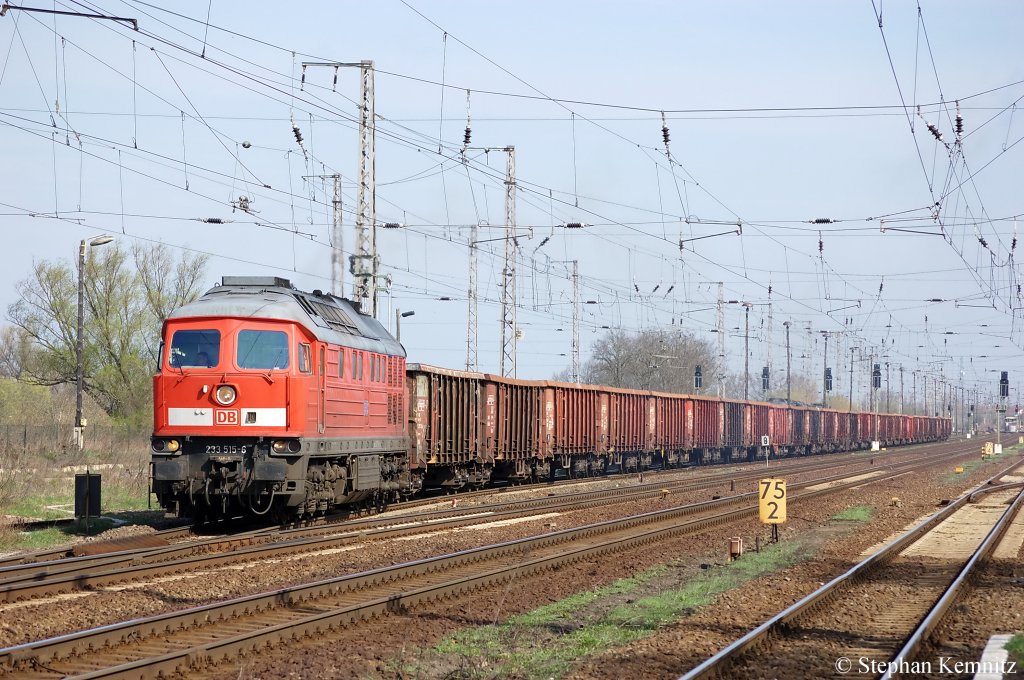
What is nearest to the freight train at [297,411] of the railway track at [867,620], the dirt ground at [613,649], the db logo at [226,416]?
the db logo at [226,416]

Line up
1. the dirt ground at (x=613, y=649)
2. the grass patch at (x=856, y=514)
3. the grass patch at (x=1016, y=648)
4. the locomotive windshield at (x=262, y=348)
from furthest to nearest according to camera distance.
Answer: the grass patch at (x=856, y=514) → the locomotive windshield at (x=262, y=348) → the dirt ground at (x=613, y=649) → the grass patch at (x=1016, y=648)

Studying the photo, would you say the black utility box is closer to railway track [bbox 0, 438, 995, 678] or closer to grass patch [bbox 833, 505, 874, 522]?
railway track [bbox 0, 438, 995, 678]

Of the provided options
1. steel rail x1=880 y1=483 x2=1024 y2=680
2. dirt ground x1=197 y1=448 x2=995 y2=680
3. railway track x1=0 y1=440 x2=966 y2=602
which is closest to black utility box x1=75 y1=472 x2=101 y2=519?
railway track x1=0 y1=440 x2=966 y2=602

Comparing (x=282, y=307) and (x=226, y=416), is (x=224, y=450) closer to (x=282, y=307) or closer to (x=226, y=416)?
(x=226, y=416)

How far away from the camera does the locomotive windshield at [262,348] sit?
63.7 ft

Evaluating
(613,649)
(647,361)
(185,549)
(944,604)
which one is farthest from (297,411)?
(647,361)

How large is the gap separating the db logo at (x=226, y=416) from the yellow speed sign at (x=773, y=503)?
9.59 m

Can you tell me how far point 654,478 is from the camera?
45.3m

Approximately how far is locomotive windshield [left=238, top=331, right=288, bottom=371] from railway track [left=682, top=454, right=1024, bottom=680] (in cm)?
1012

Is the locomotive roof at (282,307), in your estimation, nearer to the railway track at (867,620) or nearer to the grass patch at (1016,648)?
the railway track at (867,620)

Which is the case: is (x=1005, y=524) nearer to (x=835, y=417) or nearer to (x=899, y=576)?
(x=899, y=576)

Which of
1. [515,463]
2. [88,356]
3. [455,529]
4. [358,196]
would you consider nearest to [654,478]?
[515,463]

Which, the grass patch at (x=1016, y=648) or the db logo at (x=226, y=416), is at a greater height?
the db logo at (x=226, y=416)

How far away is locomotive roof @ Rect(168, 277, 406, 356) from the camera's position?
19594 mm
